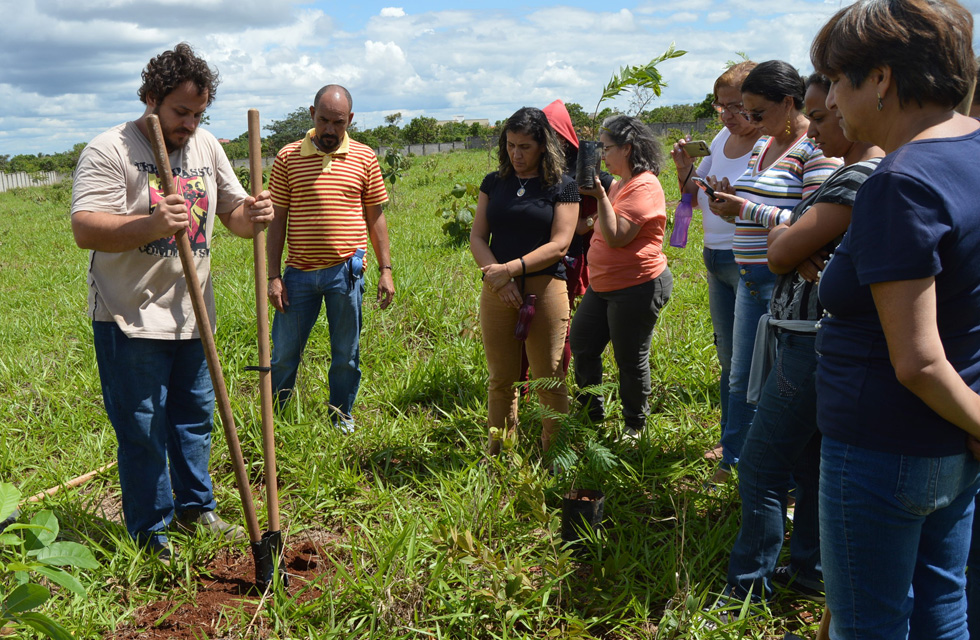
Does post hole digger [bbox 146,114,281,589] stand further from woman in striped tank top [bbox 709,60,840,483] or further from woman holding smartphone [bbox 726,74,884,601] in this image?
woman in striped tank top [bbox 709,60,840,483]

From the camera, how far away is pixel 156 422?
2557 mm

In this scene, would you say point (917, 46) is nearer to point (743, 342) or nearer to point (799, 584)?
point (743, 342)

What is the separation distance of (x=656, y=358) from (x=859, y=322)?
299 cm

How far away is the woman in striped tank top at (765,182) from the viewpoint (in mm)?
2377

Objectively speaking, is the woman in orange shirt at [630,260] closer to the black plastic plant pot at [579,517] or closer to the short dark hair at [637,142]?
the short dark hair at [637,142]

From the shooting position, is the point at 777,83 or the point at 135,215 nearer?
the point at 135,215

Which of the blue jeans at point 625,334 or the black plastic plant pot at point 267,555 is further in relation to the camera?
the blue jeans at point 625,334

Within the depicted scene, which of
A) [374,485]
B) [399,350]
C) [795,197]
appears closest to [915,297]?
[795,197]

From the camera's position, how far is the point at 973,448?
1342 millimetres

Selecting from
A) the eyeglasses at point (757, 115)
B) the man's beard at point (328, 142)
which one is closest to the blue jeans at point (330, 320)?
the man's beard at point (328, 142)

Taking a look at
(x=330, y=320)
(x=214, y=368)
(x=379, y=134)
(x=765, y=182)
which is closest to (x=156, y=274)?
(x=214, y=368)

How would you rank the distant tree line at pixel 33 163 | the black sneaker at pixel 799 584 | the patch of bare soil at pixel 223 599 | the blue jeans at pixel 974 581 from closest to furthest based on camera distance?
the blue jeans at pixel 974 581 → the patch of bare soil at pixel 223 599 → the black sneaker at pixel 799 584 → the distant tree line at pixel 33 163

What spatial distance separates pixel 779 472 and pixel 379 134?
34.4 meters

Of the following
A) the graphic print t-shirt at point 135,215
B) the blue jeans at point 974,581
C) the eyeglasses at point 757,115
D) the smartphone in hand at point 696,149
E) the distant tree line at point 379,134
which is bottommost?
the blue jeans at point 974,581
